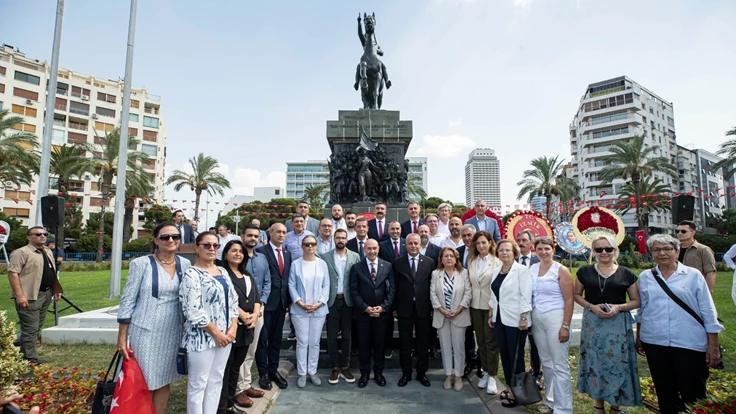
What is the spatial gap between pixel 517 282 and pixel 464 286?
2.76 feet

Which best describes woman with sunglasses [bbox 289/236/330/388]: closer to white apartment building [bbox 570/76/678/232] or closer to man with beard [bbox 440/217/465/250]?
man with beard [bbox 440/217/465/250]

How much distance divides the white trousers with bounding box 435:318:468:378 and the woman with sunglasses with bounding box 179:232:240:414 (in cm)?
284

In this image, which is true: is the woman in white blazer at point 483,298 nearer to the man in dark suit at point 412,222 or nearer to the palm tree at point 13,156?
the man in dark suit at point 412,222

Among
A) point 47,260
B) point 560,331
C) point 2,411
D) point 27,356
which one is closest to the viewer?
point 2,411

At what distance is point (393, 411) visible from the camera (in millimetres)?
4496

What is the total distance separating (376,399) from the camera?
4836 millimetres

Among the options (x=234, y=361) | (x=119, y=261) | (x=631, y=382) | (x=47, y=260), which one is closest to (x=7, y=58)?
(x=119, y=261)

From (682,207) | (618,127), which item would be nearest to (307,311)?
(682,207)

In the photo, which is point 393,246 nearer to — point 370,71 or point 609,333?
point 609,333

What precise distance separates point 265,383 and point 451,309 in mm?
2667

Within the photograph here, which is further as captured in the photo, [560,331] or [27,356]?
[27,356]

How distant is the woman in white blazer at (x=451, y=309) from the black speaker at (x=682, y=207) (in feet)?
17.5

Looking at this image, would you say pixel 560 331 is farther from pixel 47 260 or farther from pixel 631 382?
pixel 47 260

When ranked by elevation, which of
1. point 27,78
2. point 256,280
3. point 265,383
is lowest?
point 265,383
